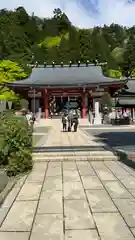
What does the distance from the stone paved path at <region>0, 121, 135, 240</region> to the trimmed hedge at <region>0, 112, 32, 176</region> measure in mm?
377

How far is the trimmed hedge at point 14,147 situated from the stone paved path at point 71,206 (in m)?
0.38

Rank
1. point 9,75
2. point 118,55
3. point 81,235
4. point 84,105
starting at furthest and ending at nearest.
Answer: point 118,55, point 9,75, point 84,105, point 81,235

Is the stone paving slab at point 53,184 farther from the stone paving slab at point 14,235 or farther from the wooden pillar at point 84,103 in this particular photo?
the wooden pillar at point 84,103

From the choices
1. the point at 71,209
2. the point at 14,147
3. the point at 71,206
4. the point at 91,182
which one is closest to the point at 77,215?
the point at 71,209

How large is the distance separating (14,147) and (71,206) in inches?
120

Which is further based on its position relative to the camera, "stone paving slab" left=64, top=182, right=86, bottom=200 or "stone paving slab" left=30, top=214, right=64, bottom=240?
"stone paving slab" left=64, top=182, right=86, bottom=200

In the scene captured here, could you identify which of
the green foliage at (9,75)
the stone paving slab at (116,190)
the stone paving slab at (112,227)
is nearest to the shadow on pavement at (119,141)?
the stone paving slab at (116,190)

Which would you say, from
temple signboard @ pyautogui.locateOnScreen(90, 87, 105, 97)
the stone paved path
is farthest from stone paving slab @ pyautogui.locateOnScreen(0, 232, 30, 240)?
temple signboard @ pyautogui.locateOnScreen(90, 87, 105, 97)

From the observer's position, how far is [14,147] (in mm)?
7902

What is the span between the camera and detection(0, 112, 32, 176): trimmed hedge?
7.61 meters

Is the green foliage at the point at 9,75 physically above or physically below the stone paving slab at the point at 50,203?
above

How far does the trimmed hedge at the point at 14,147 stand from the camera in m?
7.61

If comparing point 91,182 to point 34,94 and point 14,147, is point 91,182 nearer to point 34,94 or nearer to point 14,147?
point 14,147

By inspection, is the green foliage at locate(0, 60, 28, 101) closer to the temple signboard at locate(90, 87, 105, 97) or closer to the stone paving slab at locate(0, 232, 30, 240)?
the temple signboard at locate(90, 87, 105, 97)
